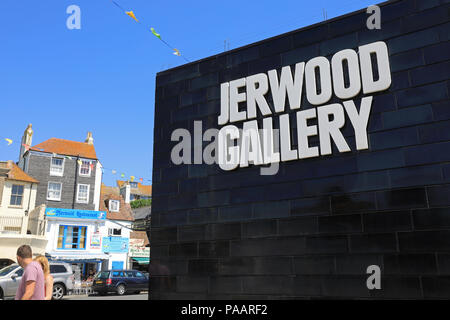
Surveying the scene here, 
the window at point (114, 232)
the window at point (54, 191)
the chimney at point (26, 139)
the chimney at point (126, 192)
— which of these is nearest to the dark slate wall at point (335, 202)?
the window at point (114, 232)

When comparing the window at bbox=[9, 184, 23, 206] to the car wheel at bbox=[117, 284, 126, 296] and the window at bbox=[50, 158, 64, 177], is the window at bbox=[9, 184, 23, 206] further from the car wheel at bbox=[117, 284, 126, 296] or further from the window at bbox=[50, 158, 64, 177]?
the car wheel at bbox=[117, 284, 126, 296]

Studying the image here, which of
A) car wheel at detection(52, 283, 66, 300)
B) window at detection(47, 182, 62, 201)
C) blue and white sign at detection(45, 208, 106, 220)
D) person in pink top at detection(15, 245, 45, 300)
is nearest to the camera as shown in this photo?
person in pink top at detection(15, 245, 45, 300)

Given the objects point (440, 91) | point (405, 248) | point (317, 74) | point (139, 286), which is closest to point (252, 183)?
point (317, 74)

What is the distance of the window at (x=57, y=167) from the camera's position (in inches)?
1388

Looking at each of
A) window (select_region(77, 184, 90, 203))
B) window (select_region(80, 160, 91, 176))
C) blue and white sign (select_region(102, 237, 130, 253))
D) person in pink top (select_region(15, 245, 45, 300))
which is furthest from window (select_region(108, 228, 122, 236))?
person in pink top (select_region(15, 245, 45, 300))

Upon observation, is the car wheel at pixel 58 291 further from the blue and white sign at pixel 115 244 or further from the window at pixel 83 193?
the window at pixel 83 193

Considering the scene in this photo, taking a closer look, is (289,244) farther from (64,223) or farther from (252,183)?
(64,223)

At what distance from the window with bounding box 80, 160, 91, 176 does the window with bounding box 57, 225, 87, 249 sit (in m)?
5.73

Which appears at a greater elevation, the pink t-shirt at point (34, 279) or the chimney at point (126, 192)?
the chimney at point (126, 192)

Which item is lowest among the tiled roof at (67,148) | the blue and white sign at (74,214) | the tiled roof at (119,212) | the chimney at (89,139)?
the blue and white sign at (74,214)

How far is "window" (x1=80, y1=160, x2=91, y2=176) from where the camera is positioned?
3678cm

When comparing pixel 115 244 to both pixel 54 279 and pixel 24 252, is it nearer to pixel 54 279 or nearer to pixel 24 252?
pixel 54 279

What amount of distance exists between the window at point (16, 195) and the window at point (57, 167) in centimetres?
362

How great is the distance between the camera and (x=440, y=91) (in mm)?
8695
